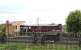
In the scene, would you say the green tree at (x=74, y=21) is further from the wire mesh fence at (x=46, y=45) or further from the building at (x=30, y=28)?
the wire mesh fence at (x=46, y=45)

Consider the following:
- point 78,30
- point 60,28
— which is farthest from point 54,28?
point 78,30

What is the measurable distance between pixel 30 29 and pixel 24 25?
2510mm

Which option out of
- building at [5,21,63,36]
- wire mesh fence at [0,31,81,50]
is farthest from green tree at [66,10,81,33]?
wire mesh fence at [0,31,81,50]

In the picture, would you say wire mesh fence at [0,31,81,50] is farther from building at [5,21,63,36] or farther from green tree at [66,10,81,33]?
building at [5,21,63,36]

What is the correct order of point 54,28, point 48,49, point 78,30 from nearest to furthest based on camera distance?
point 48,49 → point 78,30 → point 54,28

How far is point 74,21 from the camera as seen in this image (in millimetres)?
45812

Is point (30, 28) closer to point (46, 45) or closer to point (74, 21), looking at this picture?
point (74, 21)

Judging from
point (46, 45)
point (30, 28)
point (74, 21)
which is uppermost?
point (74, 21)

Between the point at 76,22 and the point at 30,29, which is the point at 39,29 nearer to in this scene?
the point at 30,29

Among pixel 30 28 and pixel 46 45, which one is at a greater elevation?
pixel 30 28

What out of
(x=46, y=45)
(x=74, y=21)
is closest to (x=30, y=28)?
(x=74, y=21)

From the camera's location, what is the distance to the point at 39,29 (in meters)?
54.2

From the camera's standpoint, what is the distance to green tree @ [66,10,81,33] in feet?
148

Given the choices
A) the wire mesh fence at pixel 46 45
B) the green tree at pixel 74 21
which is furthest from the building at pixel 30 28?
the wire mesh fence at pixel 46 45
